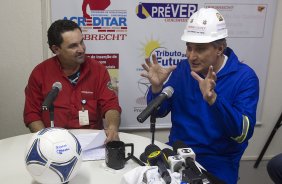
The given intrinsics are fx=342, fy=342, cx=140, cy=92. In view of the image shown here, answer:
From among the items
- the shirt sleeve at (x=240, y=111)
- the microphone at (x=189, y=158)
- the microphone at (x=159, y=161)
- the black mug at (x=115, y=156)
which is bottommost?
the black mug at (x=115, y=156)

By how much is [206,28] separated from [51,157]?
3.28ft

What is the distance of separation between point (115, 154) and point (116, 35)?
4.26ft

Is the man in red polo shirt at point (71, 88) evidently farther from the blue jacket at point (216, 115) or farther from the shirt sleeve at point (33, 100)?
the blue jacket at point (216, 115)

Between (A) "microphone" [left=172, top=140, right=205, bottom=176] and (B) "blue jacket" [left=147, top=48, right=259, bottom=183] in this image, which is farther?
(B) "blue jacket" [left=147, top=48, right=259, bottom=183]

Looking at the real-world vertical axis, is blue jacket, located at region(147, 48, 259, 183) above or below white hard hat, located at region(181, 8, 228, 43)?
below

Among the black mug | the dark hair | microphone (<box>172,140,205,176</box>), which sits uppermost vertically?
the dark hair

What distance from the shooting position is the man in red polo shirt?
2199 mm

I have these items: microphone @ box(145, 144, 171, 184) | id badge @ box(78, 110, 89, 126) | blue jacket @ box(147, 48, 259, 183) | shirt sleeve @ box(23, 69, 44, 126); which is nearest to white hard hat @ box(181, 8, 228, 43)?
blue jacket @ box(147, 48, 259, 183)

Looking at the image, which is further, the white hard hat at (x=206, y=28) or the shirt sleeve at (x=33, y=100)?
the shirt sleeve at (x=33, y=100)

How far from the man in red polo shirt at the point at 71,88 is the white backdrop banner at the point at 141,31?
0.33 meters

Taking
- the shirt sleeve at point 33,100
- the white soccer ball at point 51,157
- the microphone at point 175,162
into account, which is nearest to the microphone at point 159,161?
the microphone at point 175,162

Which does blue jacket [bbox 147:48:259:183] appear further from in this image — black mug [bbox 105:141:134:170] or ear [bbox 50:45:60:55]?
ear [bbox 50:45:60:55]

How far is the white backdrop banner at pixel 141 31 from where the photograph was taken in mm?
2570

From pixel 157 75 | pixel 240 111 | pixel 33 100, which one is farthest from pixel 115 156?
pixel 33 100
